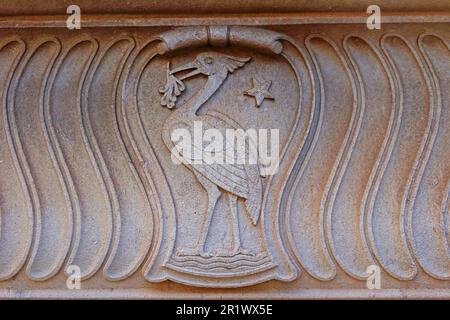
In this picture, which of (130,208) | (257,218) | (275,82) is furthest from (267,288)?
(275,82)

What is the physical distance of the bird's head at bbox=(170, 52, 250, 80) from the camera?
112 inches

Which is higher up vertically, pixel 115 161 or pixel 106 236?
pixel 115 161

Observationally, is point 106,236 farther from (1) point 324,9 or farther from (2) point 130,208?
(1) point 324,9

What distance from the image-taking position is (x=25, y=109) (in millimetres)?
2838

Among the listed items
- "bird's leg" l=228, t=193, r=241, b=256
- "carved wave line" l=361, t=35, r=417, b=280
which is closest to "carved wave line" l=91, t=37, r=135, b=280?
"bird's leg" l=228, t=193, r=241, b=256

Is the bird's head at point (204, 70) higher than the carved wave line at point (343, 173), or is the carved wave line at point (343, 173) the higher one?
the bird's head at point (204, 70)

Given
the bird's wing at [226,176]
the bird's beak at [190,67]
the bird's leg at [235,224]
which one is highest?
the bird's beak at [190,67]


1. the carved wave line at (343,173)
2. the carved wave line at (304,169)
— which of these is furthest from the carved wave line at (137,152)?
the carved wave line at (343,173)

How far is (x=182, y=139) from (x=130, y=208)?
1.16ft

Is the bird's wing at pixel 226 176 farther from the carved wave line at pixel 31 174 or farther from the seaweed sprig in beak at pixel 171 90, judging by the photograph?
the carved wave line at pixel 31 174

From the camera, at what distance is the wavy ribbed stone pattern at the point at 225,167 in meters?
2.68

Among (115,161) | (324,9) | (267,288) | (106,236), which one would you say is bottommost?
(267,288)

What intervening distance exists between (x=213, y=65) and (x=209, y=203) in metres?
0.58

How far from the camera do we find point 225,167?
2775 mm
